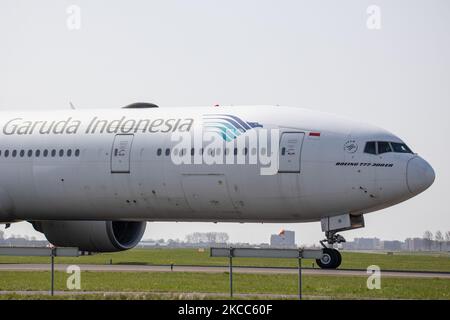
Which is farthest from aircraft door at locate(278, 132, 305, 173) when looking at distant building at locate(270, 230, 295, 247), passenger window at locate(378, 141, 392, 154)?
distant building at locate(270, 230, 295, 247)

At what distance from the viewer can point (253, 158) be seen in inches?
1133

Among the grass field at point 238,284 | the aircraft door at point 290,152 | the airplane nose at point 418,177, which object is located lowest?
the grass field at point 238,284

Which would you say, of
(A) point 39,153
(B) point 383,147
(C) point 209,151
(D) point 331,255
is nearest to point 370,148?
(B) point 383,147

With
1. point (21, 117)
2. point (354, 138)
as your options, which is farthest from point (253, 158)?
point (21, 117)

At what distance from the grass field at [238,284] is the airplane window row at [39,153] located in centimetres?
514

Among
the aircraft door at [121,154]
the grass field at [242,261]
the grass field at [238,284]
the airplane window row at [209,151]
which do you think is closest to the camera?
the grass field at [238,284]

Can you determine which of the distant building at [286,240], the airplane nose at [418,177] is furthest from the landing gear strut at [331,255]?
the distant building at [286,240]

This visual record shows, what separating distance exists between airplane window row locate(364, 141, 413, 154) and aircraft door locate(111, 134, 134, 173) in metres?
8.19

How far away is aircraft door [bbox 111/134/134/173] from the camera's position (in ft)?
100

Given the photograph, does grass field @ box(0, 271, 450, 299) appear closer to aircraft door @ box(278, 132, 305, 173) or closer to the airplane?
the airplane

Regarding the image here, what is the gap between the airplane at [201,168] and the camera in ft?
91.9

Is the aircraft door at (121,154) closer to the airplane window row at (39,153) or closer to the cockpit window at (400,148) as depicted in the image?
the airplane window row at (39,153)

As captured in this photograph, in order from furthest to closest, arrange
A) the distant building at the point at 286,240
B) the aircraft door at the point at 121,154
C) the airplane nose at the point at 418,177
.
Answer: the distant building at the point at 286,240, the aircraft door at the point at 121,154, the airplane nose at the point at 418,177
